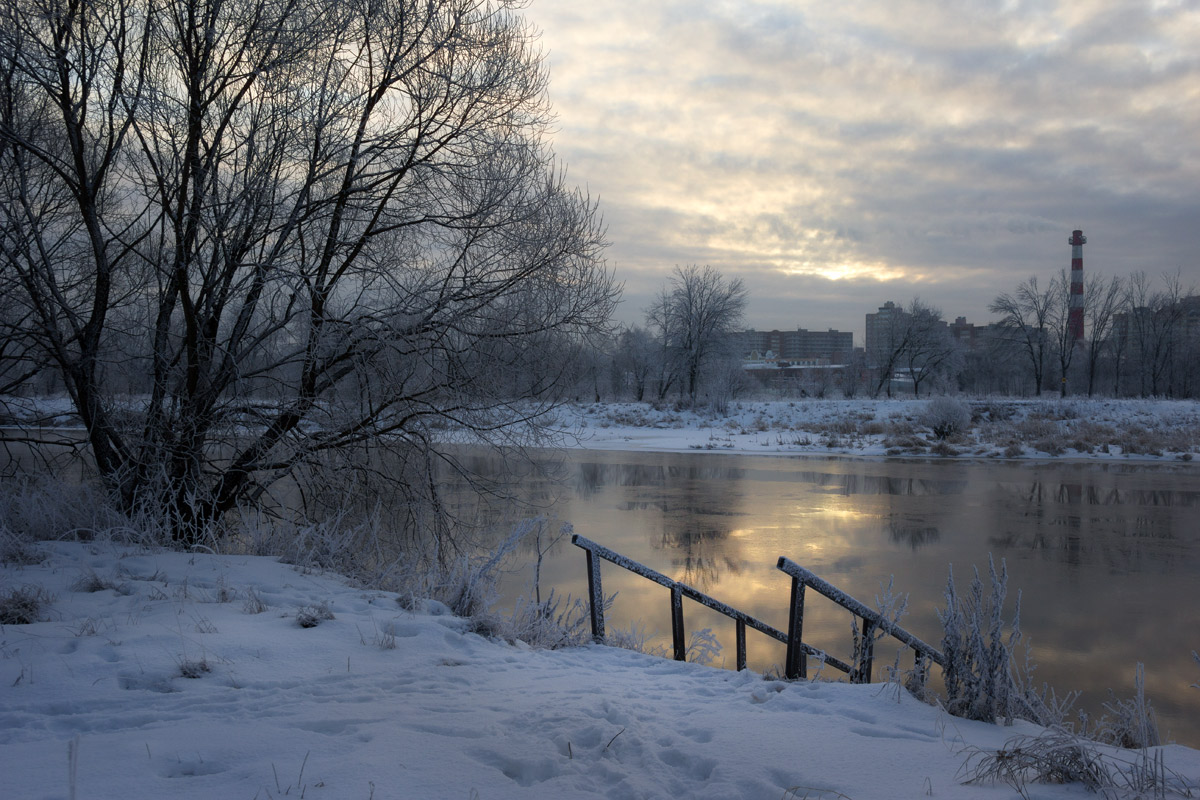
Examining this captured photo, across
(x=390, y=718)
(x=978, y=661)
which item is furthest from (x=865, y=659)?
(x=390, y=718)

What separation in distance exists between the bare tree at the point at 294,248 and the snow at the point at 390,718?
3016 mm

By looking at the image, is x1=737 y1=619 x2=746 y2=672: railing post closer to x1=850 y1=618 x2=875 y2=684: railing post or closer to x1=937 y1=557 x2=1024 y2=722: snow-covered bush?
x1=850 y1=618 x2=875 y2=684: railing post

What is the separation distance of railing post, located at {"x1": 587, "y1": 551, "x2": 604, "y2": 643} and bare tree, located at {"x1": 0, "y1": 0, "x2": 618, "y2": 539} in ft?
8.36

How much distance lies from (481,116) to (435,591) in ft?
18.1

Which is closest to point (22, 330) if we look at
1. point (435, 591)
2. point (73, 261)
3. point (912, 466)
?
point (73, 261)

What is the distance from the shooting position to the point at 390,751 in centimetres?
317

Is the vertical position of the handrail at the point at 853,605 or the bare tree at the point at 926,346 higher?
the bare tree at the point at 926,346

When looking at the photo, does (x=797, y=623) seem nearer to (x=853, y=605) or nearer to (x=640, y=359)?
(x=853, y=605)

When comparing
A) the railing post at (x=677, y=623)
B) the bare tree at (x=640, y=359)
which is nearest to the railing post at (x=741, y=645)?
the railing post at (x=677, y=623)

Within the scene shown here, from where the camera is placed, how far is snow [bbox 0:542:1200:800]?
2951 millimetres

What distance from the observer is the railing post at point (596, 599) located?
643cm

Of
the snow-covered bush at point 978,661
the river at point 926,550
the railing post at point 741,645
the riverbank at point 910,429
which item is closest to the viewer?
the snow-covered bush at point 978,661

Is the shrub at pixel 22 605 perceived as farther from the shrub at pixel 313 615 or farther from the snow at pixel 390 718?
the shrub at pixel 313 615

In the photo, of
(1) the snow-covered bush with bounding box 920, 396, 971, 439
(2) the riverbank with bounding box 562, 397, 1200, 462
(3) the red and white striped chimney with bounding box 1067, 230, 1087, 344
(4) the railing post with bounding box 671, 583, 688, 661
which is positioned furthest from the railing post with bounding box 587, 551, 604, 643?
(3) the red and white striped chimney with bounding box 1067, 230, 1087, 344
